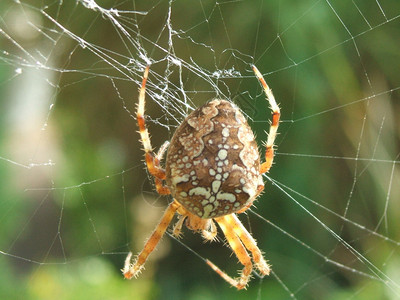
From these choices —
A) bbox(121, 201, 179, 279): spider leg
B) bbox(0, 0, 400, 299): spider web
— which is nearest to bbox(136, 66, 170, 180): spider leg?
bbox(121, 201, 179, 279): spider leg

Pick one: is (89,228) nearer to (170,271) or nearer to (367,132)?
(170,271)

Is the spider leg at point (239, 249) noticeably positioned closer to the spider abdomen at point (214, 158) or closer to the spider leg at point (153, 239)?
the spider leg at point (153, 239)

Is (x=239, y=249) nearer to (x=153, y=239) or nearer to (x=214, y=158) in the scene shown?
(x=153, y=239)

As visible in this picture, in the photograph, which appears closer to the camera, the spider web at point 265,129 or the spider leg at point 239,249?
the spider leg at point 239,249

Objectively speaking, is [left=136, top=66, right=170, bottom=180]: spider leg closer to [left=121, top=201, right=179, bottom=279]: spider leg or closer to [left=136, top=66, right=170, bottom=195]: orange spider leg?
[left=136, top=66, right=170, bottom=195]: orange spider leg

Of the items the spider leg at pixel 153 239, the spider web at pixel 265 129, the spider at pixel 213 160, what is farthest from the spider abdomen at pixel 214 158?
the spider web at pixel 265 129

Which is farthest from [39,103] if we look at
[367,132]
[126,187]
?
[367,132]

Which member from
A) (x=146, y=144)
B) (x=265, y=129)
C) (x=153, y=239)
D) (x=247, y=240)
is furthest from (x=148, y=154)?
(x=265, y=129)
